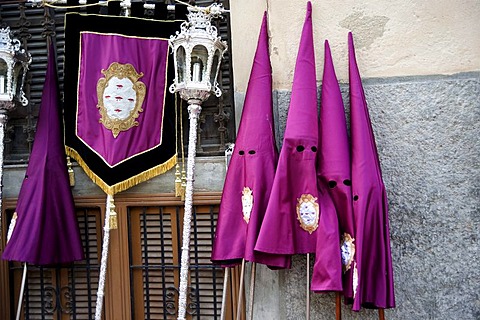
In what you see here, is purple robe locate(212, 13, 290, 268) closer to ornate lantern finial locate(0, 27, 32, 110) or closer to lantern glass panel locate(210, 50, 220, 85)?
lantern glass panel locate(210, 50, 220, 85)

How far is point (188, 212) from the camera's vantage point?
3301 mm

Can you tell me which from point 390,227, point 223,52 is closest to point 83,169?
point 223,52

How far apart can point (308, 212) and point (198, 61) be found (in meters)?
1.09

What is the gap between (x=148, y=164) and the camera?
11.5 feet

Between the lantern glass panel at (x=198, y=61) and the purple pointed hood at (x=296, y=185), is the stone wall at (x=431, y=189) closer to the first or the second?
the purple pointed hood at (x=296, y=185)

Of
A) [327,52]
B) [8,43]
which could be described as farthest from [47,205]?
[327,52]

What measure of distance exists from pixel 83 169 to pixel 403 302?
2086mm

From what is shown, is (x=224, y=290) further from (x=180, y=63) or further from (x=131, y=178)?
(x=180, y=63)

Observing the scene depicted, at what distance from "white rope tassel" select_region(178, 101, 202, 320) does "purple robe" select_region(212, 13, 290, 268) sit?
20 cm

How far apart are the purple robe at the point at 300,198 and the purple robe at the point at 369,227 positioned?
147mm

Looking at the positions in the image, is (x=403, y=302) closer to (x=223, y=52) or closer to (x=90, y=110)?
(x=223, y=52)

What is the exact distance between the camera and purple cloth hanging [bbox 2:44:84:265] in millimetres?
3406

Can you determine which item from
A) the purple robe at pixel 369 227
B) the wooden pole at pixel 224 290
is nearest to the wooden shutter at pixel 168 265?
A: the wooden pole at pixel 224 290

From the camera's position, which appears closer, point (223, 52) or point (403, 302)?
point (403, 302)
